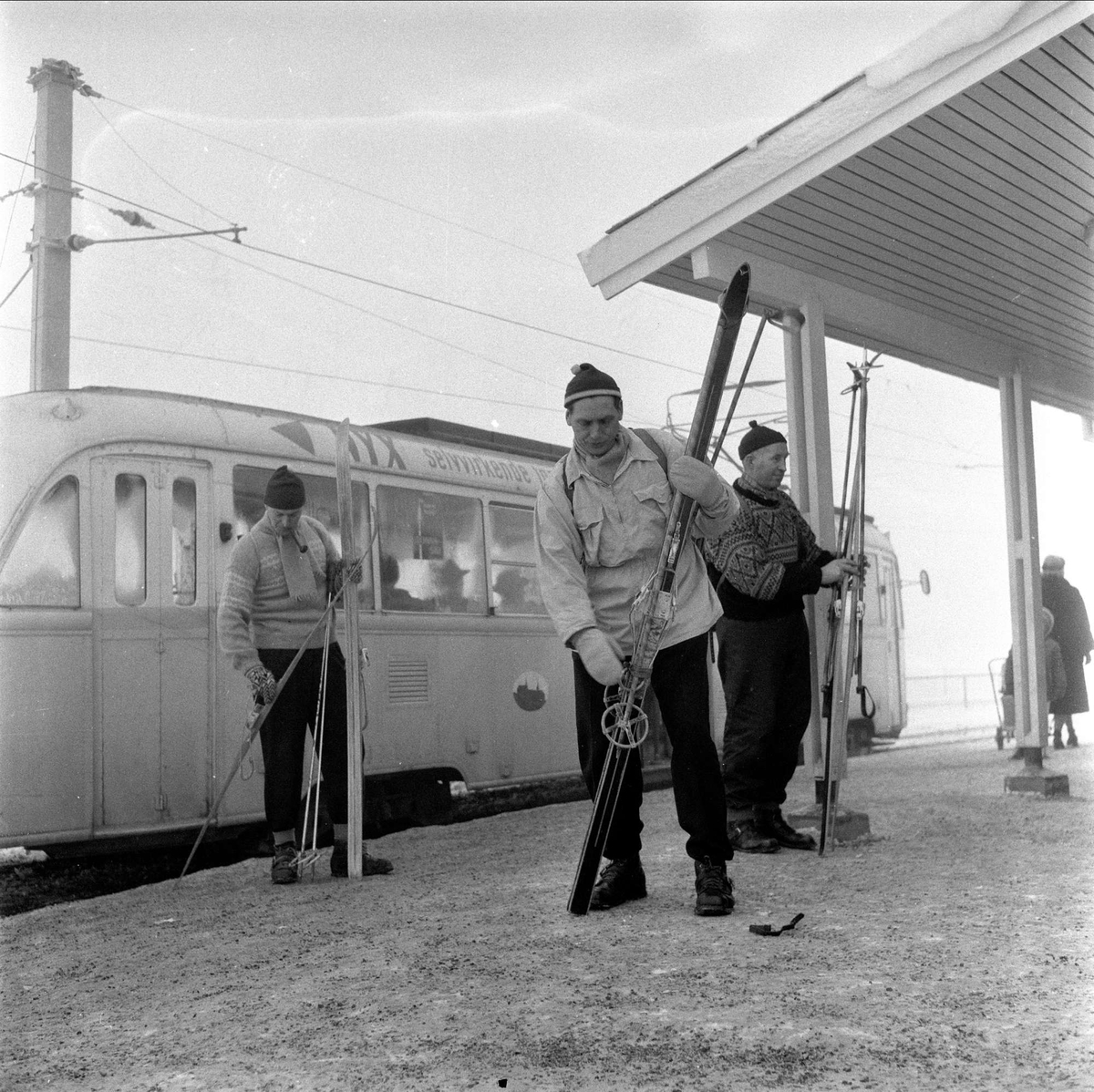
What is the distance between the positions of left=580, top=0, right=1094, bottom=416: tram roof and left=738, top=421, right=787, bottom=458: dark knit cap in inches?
30.0

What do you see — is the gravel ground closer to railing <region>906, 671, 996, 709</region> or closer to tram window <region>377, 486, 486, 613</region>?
tram window <region>377, 486, 486, 613</region>

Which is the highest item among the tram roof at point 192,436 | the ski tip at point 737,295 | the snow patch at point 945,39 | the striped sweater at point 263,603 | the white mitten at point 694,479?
the snow patch at point 945,39

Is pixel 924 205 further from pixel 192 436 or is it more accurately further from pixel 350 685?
pixel 192 436

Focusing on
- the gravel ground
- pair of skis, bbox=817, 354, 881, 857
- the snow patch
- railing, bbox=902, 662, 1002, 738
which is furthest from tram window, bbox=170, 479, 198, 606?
railing, bbox=902, 662, 1002, 738

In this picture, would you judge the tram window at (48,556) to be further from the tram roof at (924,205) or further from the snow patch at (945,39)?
the snow patch at (945,39)

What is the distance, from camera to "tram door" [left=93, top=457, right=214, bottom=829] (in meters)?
6.63

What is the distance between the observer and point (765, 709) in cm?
527

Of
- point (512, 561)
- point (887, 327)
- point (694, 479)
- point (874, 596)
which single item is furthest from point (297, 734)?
point (874, 596)

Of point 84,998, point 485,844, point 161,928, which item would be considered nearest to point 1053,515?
point 485,844

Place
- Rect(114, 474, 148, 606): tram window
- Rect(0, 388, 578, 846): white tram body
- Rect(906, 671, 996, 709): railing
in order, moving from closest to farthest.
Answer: Rect(0, 388, 578, 846): white tram body
Rect(114, 474, 148, 606): tram window
Rect(906, 671, 996, 709): railing

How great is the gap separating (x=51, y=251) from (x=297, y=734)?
423cm

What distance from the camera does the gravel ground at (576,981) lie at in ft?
8.48

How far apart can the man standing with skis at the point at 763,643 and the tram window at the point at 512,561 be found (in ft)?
12.1

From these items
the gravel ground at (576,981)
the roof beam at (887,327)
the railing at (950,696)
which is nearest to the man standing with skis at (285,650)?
the gravel ground at (576,981)
